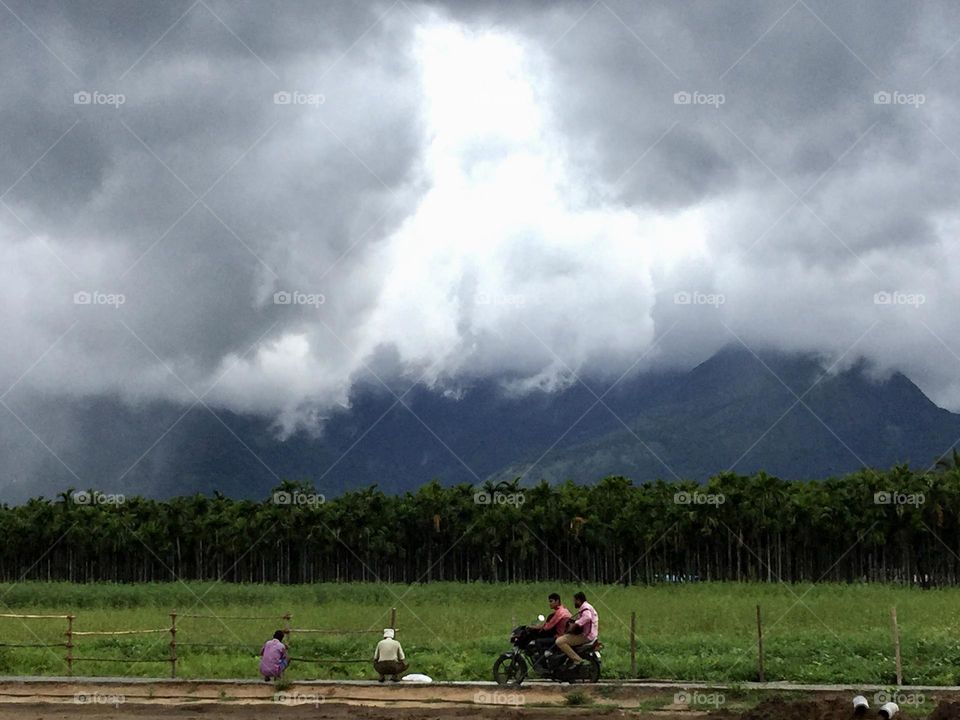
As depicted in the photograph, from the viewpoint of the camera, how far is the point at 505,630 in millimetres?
37969

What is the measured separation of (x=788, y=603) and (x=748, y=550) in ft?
122

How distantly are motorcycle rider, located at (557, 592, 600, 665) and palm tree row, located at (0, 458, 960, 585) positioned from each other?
54.4 m

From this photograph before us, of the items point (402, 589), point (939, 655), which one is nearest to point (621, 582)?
point (402, 589)

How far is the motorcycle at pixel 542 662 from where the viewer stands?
80.6 ft

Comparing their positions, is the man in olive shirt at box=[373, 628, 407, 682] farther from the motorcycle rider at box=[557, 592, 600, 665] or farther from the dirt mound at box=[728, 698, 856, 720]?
the dirt mound at box=[728, 698, 856, 720]

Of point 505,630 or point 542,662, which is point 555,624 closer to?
point 542,662

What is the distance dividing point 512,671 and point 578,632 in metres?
1.66

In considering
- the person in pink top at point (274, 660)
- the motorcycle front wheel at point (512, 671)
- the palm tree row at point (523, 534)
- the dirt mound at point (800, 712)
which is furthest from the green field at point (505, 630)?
the palm tree row at point (523, 534)

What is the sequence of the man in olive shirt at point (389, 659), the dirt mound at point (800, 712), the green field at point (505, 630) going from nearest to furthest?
the dirt mound at point (800, 712), the man in olive shirt at point (389, 659), the green field at point (505, 630)

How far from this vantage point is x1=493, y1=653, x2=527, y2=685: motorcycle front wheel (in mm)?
24469

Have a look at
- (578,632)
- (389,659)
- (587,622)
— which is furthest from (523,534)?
(587,622)

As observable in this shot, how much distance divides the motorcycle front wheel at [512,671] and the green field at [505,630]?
2.21m

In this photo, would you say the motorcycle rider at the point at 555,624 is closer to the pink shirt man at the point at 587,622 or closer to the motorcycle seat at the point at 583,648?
the pink shirt man at the point at 587,622

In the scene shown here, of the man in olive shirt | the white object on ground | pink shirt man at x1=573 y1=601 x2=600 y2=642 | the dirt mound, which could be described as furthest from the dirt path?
pink shirt man at x1=573 y1=601 x2=600 y2=642
